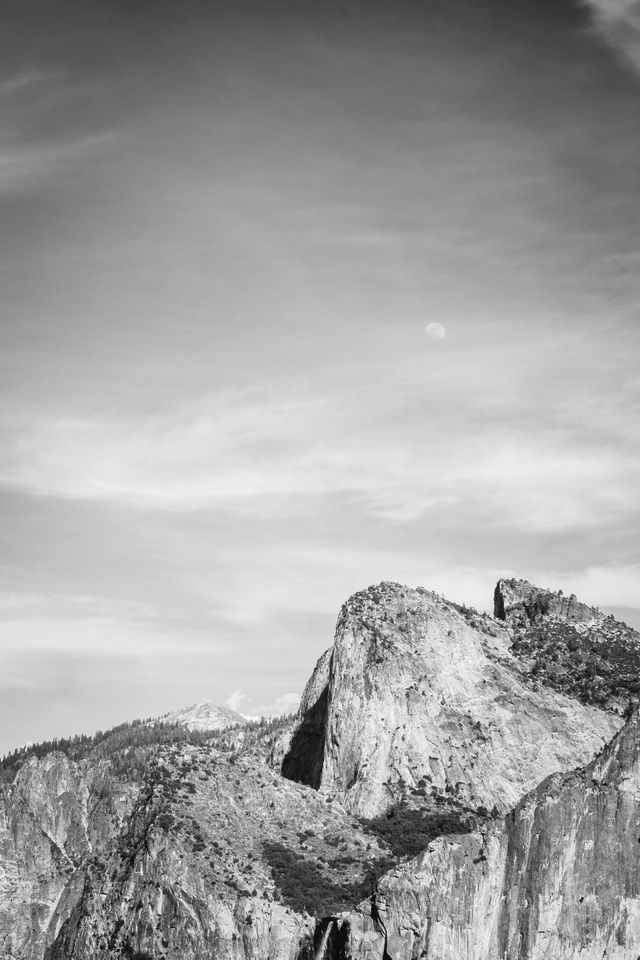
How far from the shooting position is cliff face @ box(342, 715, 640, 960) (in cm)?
14538

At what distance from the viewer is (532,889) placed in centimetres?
14938

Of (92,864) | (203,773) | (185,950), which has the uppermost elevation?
(203,773)

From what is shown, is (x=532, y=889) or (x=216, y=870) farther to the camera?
(x=216, y=870)

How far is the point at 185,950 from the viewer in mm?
160125

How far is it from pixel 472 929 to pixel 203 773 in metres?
57.4

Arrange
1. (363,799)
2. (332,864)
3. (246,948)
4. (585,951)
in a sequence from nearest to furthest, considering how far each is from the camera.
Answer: (585,951) → (246,948) → (332,864) → (363,799)

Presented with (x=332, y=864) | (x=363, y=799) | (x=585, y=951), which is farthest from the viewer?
(x=363, y=799)

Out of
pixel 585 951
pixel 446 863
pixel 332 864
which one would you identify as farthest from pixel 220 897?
pixel 585 951

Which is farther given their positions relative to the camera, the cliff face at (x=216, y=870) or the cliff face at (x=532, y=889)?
the cliff face at (x=216, y=870)

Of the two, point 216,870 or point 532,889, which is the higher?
point 532,889

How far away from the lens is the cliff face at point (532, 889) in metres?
145

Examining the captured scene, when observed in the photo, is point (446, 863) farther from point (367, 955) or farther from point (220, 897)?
point (220, 897)

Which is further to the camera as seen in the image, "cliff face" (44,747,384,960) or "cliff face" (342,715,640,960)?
"cliff face" (44,747,384,960)

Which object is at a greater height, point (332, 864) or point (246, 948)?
point (332, 864)
